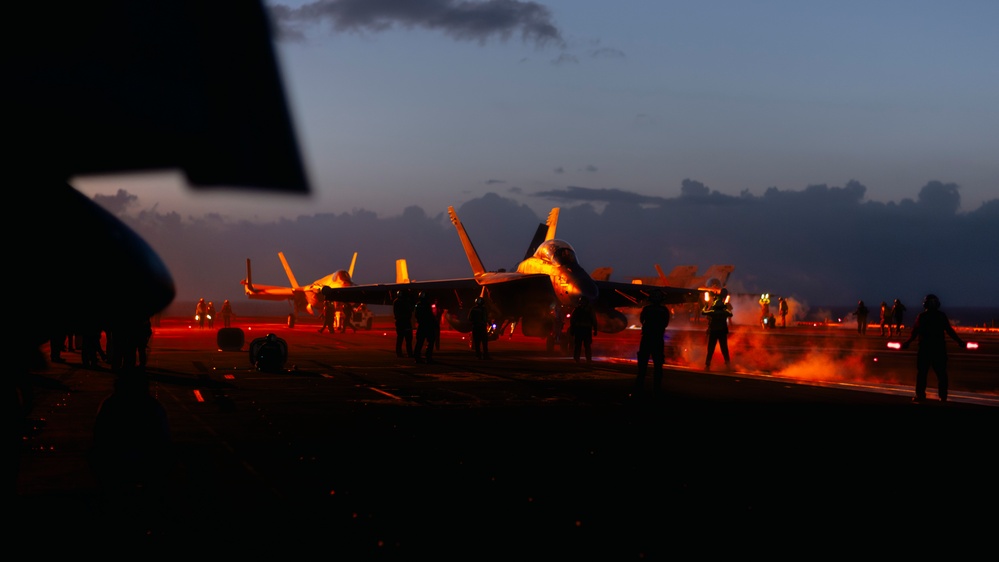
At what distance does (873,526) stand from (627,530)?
68.5 inches

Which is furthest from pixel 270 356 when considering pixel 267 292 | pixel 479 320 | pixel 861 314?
pixel 267 292

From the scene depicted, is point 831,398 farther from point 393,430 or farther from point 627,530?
point 627,530

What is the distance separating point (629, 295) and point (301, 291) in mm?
33479

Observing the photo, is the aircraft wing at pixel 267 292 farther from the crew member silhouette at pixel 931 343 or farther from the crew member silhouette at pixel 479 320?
the crew member silhouette at pixel 931 343

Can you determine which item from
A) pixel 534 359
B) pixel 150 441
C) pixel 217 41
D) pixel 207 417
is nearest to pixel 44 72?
pixel 217 41

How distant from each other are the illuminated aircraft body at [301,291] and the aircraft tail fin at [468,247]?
26.7 ft

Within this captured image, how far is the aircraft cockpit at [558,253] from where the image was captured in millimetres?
25891

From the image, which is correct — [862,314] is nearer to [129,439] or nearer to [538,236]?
[538,236]

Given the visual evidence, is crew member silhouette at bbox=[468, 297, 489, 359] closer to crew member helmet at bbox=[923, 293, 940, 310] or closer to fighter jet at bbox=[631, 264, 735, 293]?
crew member helmet at bbox=[923, 293, 940, 310]

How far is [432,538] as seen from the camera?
5547 millimetres

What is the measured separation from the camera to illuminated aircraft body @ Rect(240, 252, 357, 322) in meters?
51.0

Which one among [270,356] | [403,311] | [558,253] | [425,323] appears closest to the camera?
[270,356]

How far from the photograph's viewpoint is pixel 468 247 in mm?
39000

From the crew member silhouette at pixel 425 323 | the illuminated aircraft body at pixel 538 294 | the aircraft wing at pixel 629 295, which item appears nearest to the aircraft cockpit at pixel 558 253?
the illuminated aircraft body at pixel 538 294
